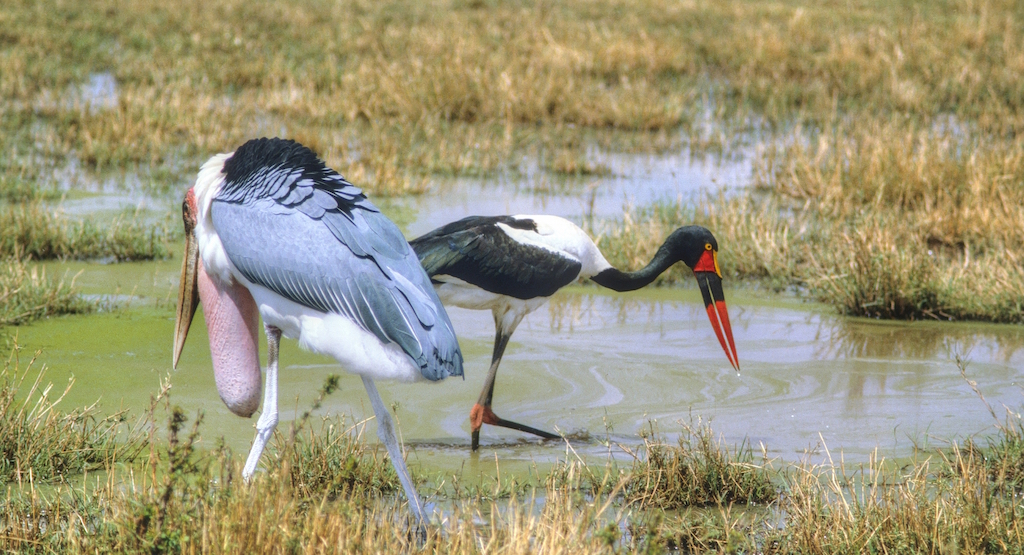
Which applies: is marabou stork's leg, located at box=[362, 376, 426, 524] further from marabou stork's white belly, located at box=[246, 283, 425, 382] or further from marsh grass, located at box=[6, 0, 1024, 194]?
marsh grass, located at box=[6, 0, 1024, 194]

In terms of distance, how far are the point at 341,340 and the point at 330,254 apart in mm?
251

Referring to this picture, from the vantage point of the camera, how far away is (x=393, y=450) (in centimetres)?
344

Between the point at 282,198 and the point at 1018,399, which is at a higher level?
the point at 282,198

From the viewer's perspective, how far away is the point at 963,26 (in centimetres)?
1480

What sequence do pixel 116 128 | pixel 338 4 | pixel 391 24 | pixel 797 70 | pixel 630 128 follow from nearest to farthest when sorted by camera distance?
pixel 116 128 < pixel 630 128 < pixel 797 70 < pixel 391 24 < pixel 338 4

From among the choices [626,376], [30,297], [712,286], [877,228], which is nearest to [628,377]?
[626,376]

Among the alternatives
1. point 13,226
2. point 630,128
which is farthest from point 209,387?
point 630,128

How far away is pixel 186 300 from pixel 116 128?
20.2ft

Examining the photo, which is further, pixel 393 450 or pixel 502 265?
pixel 502 265

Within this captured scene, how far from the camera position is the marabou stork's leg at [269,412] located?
3396mm

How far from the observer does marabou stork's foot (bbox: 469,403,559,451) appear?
177 inches

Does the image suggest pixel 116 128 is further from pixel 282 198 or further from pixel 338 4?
pixel 338 4

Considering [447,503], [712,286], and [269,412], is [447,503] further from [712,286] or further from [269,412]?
[712,286]

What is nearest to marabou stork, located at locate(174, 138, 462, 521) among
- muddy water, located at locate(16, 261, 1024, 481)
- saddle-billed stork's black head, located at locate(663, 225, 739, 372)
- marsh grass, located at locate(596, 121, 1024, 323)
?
muddy water, located at locate(16, 261, 1024, 481)
